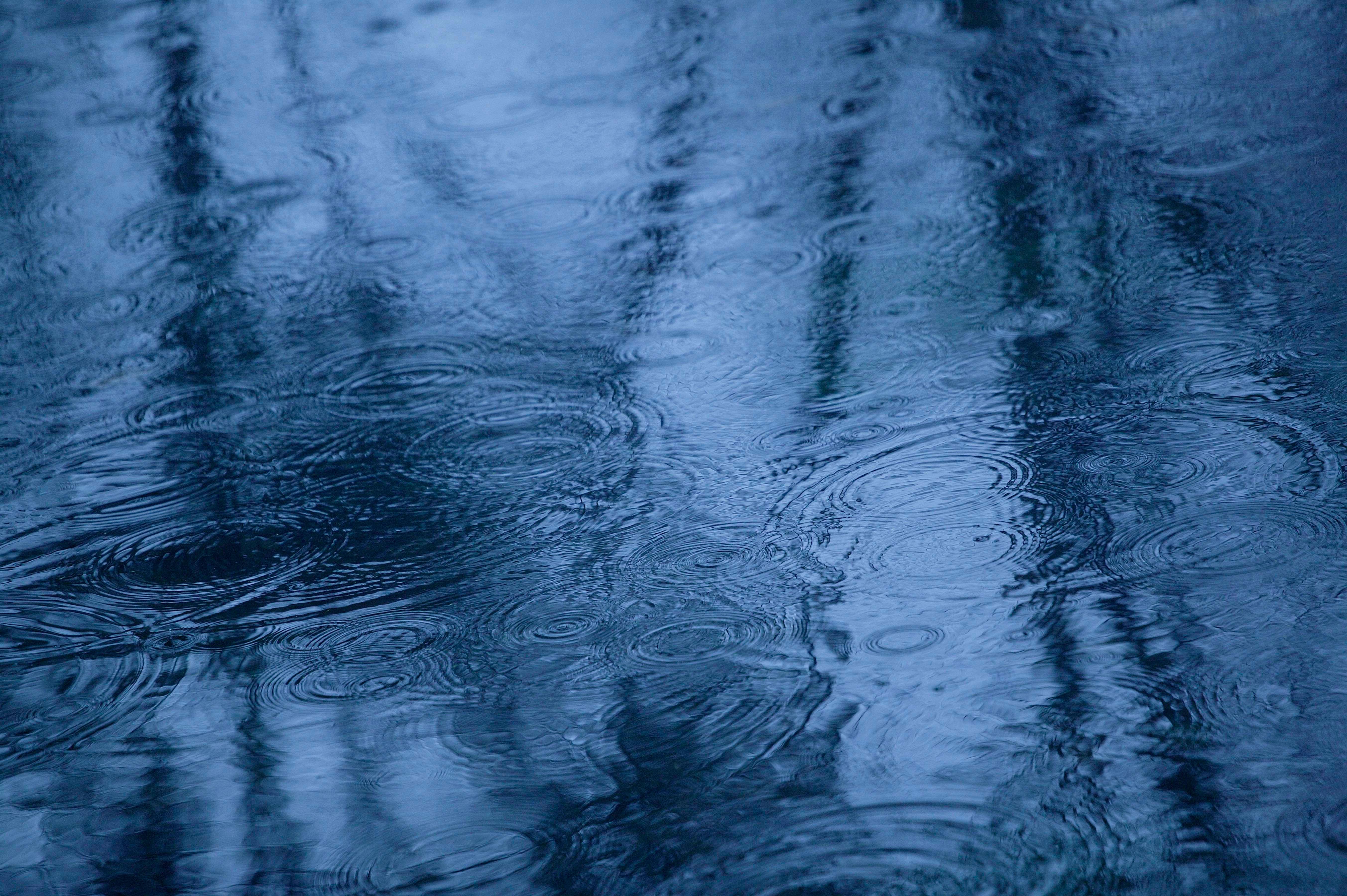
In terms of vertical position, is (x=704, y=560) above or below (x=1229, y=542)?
above

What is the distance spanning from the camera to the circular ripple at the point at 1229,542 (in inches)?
69.6

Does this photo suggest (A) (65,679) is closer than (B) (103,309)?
Yes

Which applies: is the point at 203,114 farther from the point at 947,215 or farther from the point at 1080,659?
the point at 1080,659

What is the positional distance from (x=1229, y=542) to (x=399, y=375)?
5.41ft

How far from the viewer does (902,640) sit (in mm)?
1734

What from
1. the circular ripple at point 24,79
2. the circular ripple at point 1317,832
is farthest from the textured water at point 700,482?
the circular ripple at point 24,79

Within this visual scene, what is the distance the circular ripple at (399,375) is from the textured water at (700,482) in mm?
13

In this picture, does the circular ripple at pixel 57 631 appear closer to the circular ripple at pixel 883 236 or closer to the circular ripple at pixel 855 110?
the circular ripple at pixel 883 236

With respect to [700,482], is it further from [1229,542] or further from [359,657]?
[1229,542]

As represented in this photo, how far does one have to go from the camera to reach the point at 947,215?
302cm

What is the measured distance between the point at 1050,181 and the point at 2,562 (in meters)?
2.49

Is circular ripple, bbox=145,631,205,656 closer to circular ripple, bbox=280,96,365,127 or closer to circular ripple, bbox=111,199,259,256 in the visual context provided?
circular ripple, bbox=111,199,259,256

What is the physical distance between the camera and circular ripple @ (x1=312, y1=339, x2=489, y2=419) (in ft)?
8.34

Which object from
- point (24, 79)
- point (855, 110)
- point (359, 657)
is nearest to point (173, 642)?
point (359, 657)
